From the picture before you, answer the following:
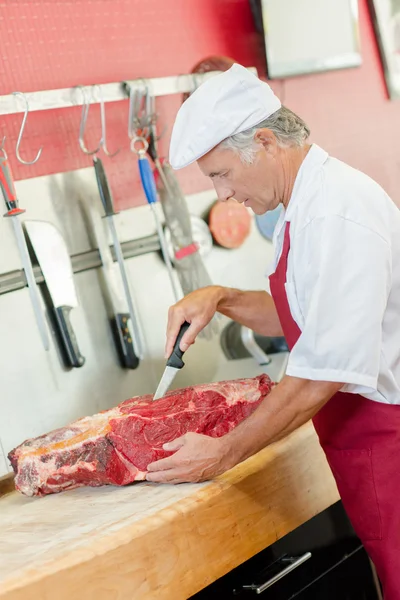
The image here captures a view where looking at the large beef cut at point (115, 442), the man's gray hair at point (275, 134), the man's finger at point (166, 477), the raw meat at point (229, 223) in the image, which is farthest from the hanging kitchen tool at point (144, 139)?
the man's finger at point (166, 477)

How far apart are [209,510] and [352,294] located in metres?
0.53

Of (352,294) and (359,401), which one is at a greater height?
(352,294)

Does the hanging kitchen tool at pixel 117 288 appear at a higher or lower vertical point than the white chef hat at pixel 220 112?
lower

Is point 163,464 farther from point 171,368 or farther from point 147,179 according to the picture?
point 147,179

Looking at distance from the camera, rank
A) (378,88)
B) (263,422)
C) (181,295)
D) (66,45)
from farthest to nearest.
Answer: (378,88), (181,295), (66,45), (263,422)

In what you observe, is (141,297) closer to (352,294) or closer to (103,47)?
(103,47)

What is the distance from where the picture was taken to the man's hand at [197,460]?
1763mm

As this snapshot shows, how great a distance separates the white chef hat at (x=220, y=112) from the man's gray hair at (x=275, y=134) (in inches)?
0.6

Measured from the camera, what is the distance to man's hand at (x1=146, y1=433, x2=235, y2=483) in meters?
1.76

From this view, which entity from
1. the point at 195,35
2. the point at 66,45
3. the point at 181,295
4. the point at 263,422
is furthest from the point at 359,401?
the point at 195,35

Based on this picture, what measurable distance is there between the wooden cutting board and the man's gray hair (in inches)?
27.8

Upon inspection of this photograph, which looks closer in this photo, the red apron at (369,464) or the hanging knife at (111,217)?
the red apron at (369,464)

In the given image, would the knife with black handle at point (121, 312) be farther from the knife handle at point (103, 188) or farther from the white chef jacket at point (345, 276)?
the white chef jacket at point (345, 276)

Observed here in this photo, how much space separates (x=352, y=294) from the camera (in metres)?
1.64
